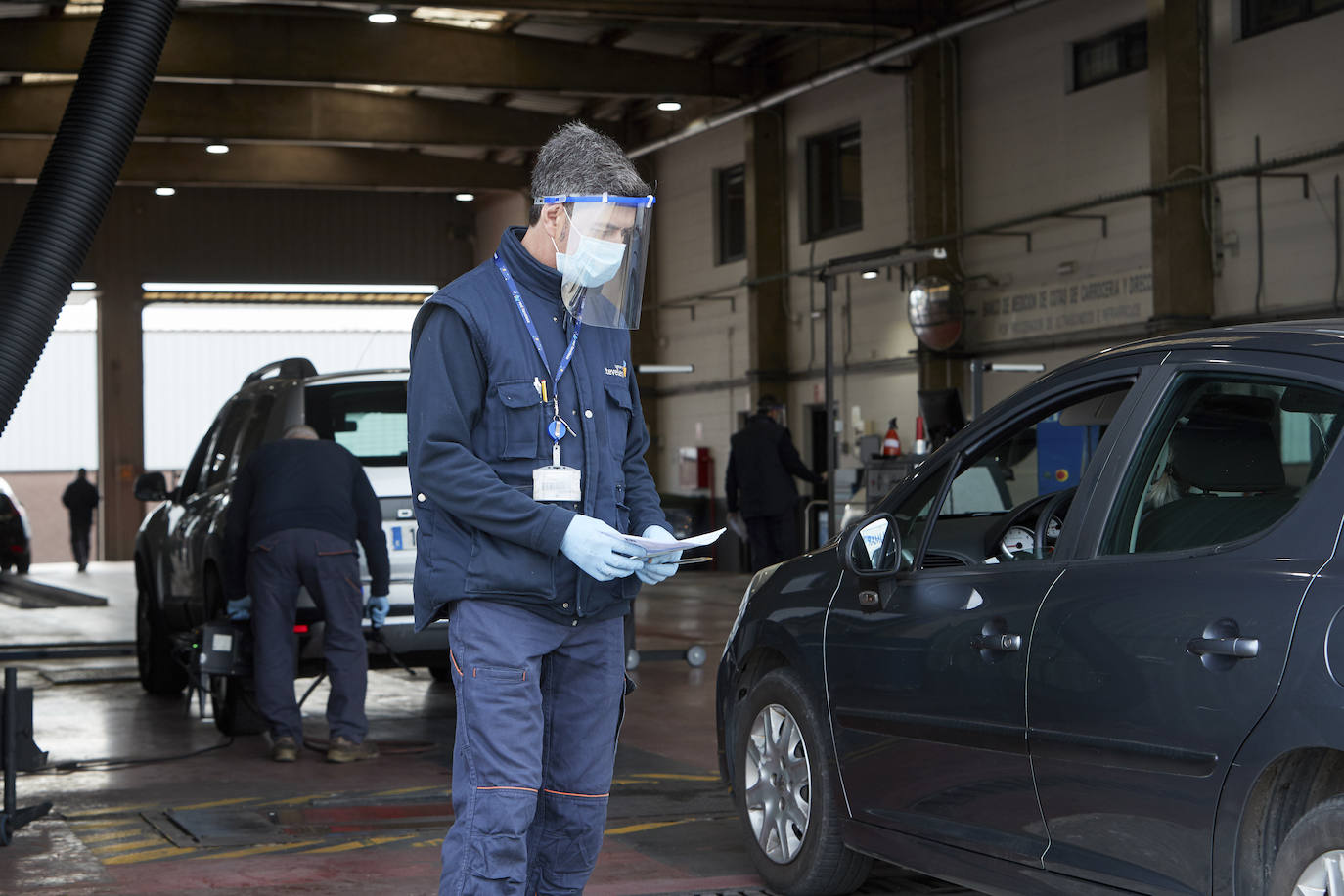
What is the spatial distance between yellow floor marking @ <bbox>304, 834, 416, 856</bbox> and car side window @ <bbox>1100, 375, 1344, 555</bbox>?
317 cm

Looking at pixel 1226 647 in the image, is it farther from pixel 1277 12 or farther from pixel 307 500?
pixel 1277 12

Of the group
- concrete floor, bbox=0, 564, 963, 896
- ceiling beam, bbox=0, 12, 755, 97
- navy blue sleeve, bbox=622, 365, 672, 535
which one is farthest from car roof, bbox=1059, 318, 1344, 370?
ceiling beam, bbox=0, 12, 755, 97

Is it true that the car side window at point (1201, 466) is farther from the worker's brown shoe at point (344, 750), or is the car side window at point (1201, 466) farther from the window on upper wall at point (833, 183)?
the window on upper wall at point (833, 183)

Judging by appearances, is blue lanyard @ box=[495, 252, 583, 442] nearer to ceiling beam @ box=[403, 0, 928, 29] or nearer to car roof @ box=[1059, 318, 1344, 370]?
car roof @ box=[1059, 318, 1344, 370]

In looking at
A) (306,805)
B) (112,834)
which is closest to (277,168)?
(306,805)

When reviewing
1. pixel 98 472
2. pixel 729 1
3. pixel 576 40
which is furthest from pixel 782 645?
pixel 98 472

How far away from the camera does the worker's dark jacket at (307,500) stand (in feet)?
25.7

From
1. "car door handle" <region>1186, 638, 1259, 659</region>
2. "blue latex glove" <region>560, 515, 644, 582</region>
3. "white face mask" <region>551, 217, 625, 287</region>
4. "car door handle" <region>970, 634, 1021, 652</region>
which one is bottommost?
"car door handle" <region>970, 634, 1021, 652</region>

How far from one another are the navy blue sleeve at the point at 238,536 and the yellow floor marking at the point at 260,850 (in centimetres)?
241

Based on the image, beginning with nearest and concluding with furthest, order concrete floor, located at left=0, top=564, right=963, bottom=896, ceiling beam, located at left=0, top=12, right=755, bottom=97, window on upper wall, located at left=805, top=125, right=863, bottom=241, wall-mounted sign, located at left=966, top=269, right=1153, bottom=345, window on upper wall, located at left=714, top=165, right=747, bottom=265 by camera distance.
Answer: concrete floor, located at left=0, top=564, right=963, bottom=896 → wall-mounted sign, located at left=966, top=269, right=1153, bottom=345 → ceiling beam, located at left=0, top=12, right=755, bottom=97 → window on upper wall, located at left=805, top=125, right=863, bottom=241 → window on upper wall, located at left=714, top=165, right=747, bottom=265

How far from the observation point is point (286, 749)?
801 cm

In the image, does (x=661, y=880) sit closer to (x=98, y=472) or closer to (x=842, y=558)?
(x=842, y=558)

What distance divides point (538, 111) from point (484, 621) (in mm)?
24499

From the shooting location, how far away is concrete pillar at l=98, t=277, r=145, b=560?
32.2m
